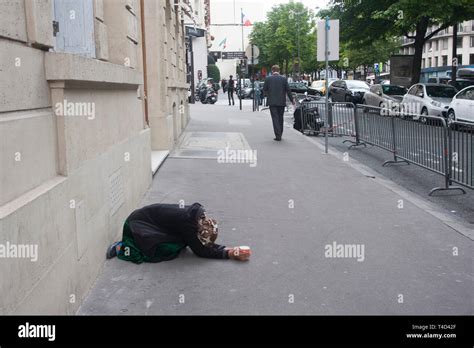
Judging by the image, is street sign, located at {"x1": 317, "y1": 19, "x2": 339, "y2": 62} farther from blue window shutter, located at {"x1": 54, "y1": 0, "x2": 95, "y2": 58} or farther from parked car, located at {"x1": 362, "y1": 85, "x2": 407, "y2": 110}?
parked car, located at {"x1": 362, "y1": 85, "x2": 407, "y2": 110}

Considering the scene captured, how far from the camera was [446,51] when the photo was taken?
83.4 meters

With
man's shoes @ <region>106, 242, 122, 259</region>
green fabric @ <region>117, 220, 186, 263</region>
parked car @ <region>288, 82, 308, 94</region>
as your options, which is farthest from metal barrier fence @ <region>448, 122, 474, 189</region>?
parked car @ <region>288, 82, 308, 94</region>

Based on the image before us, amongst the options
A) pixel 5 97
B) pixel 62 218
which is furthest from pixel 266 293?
pixel 5 97

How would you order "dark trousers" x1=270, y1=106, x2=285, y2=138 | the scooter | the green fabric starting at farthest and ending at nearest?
the scooter → "dark trousers" x1=270, y1=106, x2=285, y2=138 → the green fabric

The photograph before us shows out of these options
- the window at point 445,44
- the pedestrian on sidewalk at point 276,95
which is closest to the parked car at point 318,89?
the pedestrian on sidewalk at point 276,95

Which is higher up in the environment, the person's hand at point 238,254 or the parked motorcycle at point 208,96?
the parked motorcycle at point 208,96

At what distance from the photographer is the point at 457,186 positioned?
9.52m

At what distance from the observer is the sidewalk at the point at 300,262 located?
4719 millimetres

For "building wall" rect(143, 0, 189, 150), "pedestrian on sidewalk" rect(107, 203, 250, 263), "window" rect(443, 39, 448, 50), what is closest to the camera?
"pedestrian on sidewalk" rect(107, 203, 250, 263)

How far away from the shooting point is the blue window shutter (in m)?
5.90

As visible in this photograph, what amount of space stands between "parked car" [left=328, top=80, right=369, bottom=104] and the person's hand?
88.8ft

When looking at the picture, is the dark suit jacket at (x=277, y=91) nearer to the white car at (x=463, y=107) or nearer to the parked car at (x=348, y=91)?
the white car at (x=463, y=107)

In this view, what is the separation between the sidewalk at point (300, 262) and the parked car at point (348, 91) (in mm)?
22653
